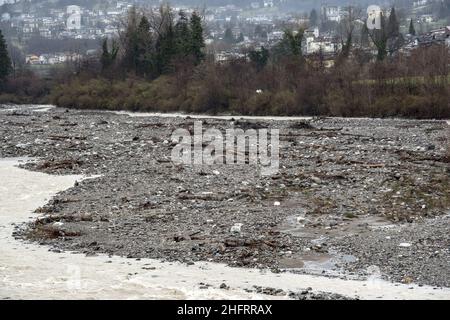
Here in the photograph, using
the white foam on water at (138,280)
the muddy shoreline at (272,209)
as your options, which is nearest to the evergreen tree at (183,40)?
the muddy shoreline at (272,209)

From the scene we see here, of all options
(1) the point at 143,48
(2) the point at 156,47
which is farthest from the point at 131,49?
(2) the point at 156,47

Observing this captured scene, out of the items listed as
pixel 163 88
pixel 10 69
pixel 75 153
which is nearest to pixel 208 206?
pixel 75 153

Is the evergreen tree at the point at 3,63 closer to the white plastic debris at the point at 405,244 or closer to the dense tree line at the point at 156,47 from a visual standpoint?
the dense tree line at the point at 156,47

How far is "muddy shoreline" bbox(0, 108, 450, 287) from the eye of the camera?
591 inches

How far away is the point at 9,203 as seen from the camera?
2164 centimetres

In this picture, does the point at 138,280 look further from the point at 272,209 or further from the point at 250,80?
the point at 250,80

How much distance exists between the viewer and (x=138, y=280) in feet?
44.0

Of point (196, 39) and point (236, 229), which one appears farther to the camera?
point (196, 39)

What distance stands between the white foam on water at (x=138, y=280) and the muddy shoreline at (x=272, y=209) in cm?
50

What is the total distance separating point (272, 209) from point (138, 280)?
6.84m

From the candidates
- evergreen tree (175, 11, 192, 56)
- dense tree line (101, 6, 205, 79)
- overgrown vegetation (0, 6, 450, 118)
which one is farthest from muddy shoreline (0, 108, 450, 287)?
dense tree line (101, 6, 205, 79)

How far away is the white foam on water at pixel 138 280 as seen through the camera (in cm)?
1247

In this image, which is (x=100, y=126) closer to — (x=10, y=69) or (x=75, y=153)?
(x=75, y=153)
